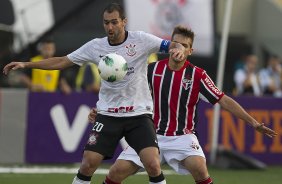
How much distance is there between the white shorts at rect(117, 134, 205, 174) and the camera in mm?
9102

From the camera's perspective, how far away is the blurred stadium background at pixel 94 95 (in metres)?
14.0

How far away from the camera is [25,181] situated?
11625 millimetres

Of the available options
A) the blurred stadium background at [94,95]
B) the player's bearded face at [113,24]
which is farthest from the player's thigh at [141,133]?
the blurred stadium background at [94,95]

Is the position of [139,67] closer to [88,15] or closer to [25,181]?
[25,181]

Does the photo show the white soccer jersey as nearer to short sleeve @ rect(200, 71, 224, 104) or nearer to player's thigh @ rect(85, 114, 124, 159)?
player's thigh @ rect(85, 114, 124, 159)

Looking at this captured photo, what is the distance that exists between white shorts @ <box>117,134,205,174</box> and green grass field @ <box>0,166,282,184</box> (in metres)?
2.71

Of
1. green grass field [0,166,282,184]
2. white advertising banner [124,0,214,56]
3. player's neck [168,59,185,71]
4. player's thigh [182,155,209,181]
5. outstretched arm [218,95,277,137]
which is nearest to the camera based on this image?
outstretched arm [218,95,277,137]

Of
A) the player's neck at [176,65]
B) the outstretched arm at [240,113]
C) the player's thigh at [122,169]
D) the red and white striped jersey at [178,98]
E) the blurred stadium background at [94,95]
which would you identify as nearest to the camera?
the outstretched arm at [240,113]

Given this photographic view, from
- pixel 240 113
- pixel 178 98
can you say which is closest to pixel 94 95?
pixel 178 98

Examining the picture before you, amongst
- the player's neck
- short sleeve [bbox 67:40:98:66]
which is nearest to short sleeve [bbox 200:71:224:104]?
the player's neck

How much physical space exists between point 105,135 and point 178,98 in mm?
1021

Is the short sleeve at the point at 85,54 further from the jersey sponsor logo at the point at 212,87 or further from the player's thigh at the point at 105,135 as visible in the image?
the jersey sponsor logo at the point at 212,87

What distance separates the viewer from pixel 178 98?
30.5ft

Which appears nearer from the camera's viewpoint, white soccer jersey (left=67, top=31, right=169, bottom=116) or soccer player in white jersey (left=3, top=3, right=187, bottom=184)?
soccer player in white jersey (left=3, top=3, right=187, bottom=184)
